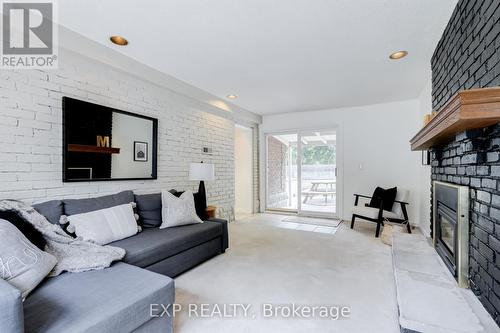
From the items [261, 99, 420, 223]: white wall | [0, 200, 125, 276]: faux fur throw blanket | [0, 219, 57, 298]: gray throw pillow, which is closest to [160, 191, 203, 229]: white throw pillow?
[0, 200, 125, 276]: faux fur throw blanket

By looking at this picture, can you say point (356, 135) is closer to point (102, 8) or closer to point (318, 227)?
point (318, 227)

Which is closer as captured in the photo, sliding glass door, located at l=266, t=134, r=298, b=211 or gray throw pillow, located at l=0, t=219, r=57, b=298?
gray throw pillow, located at l=0, t=219, r=57, b=298

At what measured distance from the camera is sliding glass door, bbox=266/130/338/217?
5.22 meters

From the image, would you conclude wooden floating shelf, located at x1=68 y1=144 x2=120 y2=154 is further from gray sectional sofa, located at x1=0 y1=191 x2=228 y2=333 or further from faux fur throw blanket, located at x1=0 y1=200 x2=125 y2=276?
→ faux fur throw blanket, located at x1=0 y1=200 x2=125 y2=276

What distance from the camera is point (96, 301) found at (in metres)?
1.30

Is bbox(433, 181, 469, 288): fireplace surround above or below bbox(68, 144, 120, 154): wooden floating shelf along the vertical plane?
below

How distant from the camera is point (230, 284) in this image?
2240 mm

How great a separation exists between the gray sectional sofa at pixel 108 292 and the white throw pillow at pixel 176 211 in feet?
0.65

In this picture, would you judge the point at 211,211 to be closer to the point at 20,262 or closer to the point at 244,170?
the point at 244,170

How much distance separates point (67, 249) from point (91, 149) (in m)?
1.10

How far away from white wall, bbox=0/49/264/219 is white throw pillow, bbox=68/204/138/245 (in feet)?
1.45

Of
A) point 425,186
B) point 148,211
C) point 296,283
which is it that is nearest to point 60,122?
point 148,211

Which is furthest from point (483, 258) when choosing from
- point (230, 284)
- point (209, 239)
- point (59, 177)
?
point (59, 177)

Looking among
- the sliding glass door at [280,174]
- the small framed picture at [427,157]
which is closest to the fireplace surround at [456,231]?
the small framed picture at [427,157]
